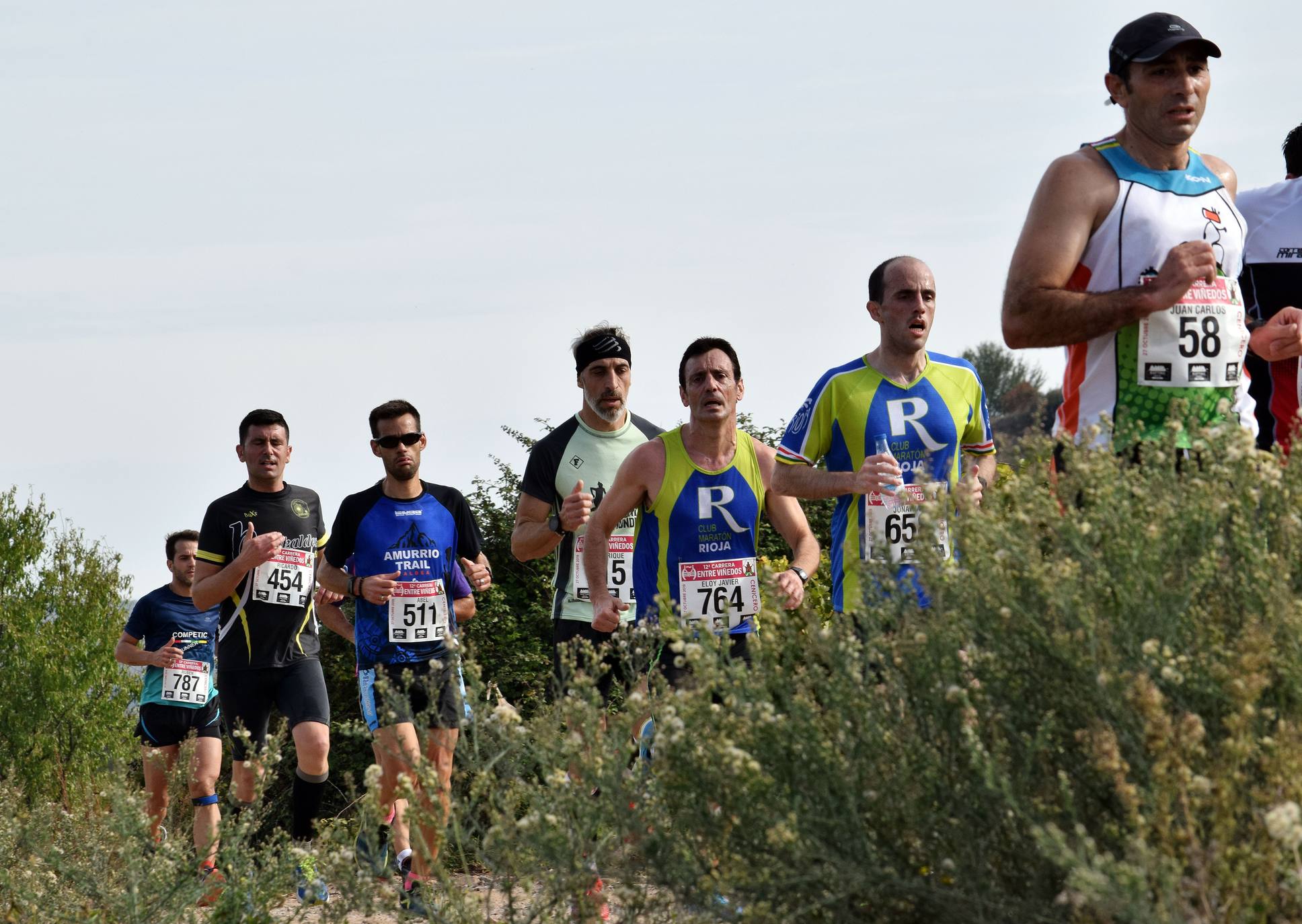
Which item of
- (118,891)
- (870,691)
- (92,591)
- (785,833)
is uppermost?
(92,591)

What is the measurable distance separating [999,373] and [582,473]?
235 ft

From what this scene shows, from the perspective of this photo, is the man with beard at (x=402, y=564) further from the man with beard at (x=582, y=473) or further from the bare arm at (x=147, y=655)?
the bare arm at (x=147, y=655)

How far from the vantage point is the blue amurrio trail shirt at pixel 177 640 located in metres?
11.1

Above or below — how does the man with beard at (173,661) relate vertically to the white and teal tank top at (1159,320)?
below

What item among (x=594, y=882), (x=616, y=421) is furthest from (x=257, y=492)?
(x=594, y=882)

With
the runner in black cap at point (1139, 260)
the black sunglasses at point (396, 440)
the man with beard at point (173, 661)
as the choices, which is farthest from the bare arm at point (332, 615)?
the runner in black cap at point (1139, 260)

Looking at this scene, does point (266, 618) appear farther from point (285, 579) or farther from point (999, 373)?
point (999, 373)

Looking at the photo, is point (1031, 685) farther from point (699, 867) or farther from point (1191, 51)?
point (1191, 51)

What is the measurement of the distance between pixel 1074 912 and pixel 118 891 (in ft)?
13.6

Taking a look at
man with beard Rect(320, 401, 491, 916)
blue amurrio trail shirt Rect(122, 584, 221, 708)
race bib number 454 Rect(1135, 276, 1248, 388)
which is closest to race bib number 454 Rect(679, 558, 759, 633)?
man with beard Rect(320, 401, 491, 916)

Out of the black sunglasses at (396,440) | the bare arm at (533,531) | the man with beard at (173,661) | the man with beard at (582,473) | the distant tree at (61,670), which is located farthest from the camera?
the distant tree at (61,670)

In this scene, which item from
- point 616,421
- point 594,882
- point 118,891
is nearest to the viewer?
point 594,882

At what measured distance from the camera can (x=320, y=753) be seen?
356 inches

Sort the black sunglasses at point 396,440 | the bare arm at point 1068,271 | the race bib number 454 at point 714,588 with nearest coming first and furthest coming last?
the bare arm at point 1068,271 < the race bib number 454 at point 714,588 < the black sunglasses at point 396,440
